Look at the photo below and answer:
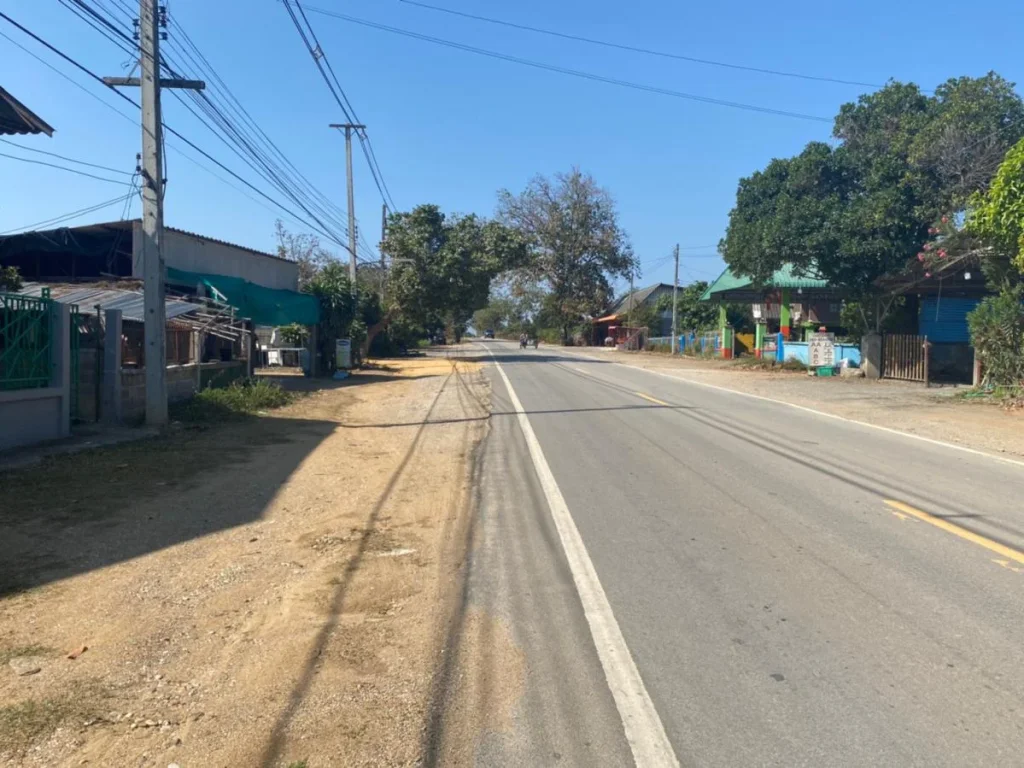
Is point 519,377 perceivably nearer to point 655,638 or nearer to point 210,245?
point 210,245

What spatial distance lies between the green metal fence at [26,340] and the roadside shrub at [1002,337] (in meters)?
21.2

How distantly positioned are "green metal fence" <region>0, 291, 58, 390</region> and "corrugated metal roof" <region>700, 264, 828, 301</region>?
85.3ft

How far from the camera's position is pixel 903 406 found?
20.1m

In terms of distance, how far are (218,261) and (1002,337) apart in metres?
23.6

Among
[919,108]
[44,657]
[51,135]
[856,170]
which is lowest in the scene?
[44,657]

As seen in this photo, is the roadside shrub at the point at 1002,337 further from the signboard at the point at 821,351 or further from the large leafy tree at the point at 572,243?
the large leafy tree at the point at 572,243

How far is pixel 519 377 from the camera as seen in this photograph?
31.1 metres

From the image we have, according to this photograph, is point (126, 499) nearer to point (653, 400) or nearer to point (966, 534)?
point (966, 534)

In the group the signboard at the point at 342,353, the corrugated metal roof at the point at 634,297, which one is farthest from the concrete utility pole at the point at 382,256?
the corrugated metal roof at the point at 634,297

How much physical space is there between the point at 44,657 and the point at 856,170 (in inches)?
1153

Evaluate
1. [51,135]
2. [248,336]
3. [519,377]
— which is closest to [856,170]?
[519,377]

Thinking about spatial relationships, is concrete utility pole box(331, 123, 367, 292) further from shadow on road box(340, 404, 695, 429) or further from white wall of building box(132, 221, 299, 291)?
shadow on road box(340, 404, 695, 429)

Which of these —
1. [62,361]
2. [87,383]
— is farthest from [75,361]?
[62,361]

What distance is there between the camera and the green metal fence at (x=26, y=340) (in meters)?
11.4
